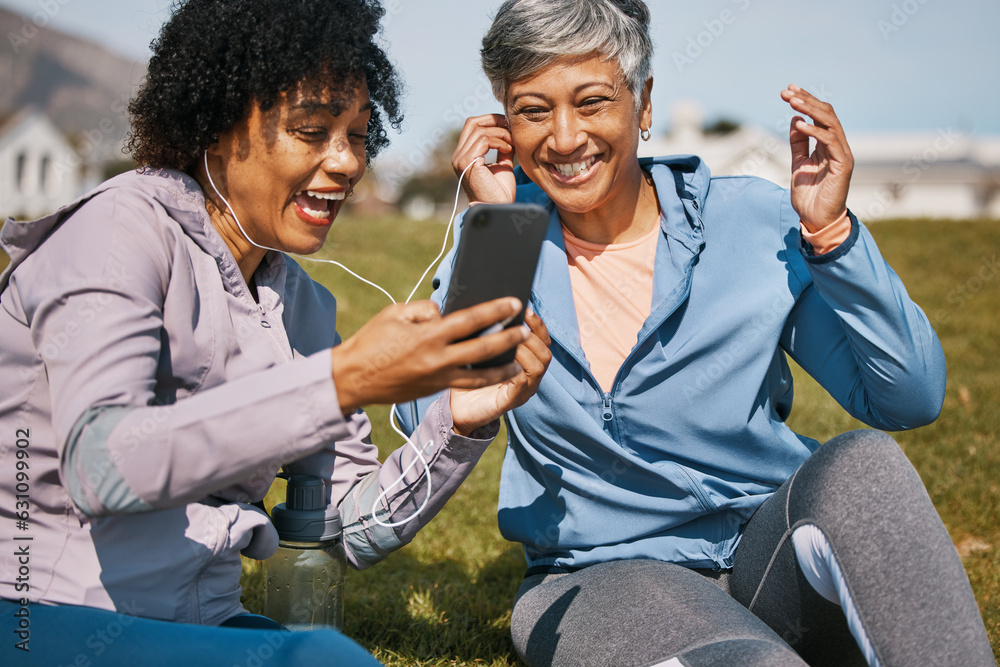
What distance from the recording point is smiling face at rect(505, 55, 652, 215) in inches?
114

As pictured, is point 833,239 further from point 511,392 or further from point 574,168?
point 511,392

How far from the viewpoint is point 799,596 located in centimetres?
246

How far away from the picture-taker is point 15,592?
1.98 m

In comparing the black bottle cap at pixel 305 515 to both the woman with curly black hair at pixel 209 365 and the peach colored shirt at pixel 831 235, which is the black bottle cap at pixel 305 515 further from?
the peach colored shirt at pixel 831 235

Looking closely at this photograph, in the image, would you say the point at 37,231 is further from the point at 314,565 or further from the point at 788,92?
the point at 788,92

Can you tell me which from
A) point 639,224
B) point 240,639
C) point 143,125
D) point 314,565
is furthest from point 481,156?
point 240,639

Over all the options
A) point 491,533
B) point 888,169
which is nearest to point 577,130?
point 491,533

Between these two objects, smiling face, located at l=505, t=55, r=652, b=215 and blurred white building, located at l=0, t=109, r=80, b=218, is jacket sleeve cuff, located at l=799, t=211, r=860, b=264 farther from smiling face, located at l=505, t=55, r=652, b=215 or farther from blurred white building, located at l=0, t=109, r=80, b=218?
blurred white building, located at l=0, t=109, r=80, b=218

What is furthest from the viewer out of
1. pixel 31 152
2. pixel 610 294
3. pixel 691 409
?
pixel 31 152

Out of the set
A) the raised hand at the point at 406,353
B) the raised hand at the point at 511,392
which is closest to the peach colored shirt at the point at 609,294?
the raised hand at the point at 511,392

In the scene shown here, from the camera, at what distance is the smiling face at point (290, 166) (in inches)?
93.7

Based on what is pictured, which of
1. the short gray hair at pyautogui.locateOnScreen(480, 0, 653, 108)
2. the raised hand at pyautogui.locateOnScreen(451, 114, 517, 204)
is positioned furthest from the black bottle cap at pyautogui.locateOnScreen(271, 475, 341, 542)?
the short gray hair at pyautogui.locateOnScreen(480, 0, 653, 108)

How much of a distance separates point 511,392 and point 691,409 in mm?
671

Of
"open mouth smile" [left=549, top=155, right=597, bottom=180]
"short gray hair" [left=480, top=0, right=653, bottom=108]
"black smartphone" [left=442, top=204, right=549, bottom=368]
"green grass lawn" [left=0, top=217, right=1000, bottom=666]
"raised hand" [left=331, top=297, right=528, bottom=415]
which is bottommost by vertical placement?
"green grass lawn" [left=0, top=217, right=1000, bottom=666]
